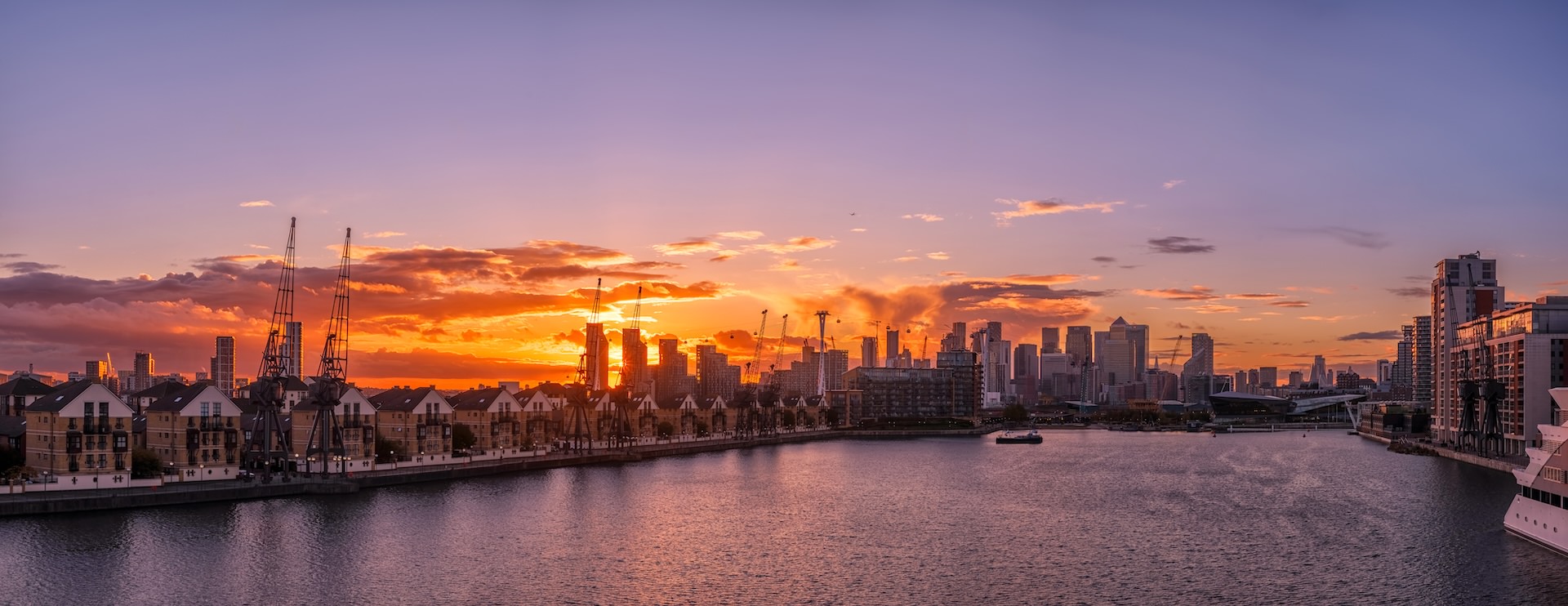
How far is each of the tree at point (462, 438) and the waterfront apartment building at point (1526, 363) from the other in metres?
79.9

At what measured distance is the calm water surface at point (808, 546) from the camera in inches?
1495

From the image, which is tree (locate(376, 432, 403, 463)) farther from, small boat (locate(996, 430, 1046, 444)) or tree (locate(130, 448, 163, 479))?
small boat (locate(996, 430, 1046, 444))

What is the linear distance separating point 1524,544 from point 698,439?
305 ft

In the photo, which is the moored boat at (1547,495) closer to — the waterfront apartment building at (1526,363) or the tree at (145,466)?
the waterfront apartment building at (1526,363)

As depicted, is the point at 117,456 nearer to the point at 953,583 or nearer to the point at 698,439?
the point at 953,583

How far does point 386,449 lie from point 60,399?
72.5 ft

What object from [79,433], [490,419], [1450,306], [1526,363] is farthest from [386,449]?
[1450,306]

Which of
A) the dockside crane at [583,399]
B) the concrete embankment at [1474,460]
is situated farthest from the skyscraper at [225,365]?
the concrete embankment at [1474,460]

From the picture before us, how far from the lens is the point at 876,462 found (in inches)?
3974

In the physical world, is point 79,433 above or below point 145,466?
above

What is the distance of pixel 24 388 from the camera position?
66.7 metres

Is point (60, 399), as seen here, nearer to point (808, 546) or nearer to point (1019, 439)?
point (808, 546)

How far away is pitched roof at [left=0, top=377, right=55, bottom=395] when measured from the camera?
6638 cm

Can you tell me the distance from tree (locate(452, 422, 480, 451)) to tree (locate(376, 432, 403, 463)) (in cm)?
897
